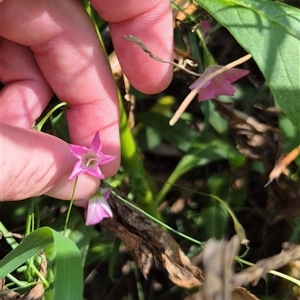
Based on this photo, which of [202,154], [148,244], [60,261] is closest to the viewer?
[60,261]

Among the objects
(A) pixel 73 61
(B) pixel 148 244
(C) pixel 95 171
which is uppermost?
(A) pixel 73 61

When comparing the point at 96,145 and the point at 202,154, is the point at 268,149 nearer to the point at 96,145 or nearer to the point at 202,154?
the point at 202,154

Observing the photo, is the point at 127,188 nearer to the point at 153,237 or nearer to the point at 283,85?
the point at 153,237

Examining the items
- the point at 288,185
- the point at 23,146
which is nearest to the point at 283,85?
the point at 288,185

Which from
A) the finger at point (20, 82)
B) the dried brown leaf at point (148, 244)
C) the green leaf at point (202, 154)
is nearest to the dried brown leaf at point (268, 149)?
the green leaf at point (202, 154)

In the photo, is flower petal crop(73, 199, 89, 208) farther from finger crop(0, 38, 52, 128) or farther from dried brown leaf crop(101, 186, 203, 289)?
finger crop(0, 38, 52, 128)

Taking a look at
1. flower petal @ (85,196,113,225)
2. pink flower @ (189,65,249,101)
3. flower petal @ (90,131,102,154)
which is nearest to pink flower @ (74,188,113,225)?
flower petal @ (85,196,113,225)

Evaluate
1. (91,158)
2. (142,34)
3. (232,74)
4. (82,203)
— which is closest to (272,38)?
(232,74)
